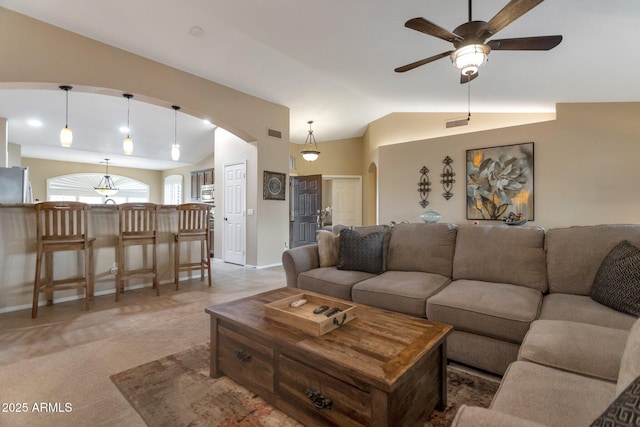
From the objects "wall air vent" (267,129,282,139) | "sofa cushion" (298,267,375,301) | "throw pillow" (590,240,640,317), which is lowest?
"sofa cushion" (298,267,375,301)

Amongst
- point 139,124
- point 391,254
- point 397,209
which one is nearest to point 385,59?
point 391,254

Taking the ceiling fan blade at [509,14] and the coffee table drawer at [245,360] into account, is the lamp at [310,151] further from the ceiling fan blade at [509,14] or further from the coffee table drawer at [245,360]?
the coffee table drawer at [245,360]

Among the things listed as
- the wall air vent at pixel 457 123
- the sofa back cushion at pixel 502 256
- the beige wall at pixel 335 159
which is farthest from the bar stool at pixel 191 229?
the wall air vent at pixel 457 123

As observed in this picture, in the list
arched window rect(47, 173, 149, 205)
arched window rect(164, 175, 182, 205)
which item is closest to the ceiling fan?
arched window rect(47, 173, 149, 205)

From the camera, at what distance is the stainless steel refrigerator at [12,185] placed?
3887 millimetres

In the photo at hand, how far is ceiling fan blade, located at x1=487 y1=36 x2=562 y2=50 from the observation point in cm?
200

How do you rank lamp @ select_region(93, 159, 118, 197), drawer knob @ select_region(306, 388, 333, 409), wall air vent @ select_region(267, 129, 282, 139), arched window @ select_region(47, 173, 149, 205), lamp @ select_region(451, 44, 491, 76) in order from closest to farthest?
1. drawer knob @ select_region(306, 388, 333, 409)
2. lamp @ select_region(451, 44, 491, 76)
3. wall air vent @ select_region(267, 129, 282, 139)
4. arched window @ select_region(47, 173, 149, 205)
5. lamp @ select_region(93, 159, 118, 197)

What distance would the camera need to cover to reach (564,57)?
108 inches

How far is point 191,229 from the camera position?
4094mm

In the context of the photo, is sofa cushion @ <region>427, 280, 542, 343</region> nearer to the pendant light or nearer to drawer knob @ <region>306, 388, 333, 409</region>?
drawer knob @ <region>306, 388, 333, 409</region>

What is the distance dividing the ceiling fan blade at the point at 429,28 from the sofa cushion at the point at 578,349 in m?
1.95

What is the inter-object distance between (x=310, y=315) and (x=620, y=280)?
1.84m

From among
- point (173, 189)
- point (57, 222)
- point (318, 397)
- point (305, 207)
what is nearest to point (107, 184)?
point (173, 189)

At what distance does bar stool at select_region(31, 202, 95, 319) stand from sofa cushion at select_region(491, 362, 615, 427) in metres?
3.76
